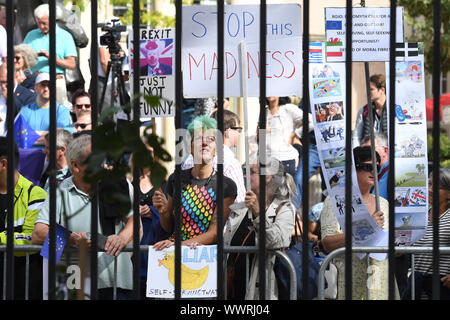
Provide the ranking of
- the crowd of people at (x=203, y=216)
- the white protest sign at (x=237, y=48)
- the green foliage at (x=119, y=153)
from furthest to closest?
the crowd of people at (x=203, y=216)
the white protest sign at (x=237, y=48)
the green foliage at (x=119, y=153)

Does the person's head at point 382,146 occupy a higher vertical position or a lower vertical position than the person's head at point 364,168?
higher

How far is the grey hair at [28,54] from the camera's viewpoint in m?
7.61

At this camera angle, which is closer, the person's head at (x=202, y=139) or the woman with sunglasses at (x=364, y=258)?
the woman with sunglasses at (x=364, y=258)

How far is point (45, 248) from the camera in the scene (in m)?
4.11

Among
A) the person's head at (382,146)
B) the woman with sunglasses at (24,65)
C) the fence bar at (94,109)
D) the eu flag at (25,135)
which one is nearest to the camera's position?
the fence bar at (94,109)

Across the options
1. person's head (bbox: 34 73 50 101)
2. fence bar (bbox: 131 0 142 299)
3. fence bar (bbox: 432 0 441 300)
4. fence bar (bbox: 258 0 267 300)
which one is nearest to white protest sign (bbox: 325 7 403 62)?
fence bar (bbox: 432 0 441 300)

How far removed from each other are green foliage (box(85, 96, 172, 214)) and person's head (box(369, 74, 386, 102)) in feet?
13.5

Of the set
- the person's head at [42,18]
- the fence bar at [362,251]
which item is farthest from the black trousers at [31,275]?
the person's head at [42,18]

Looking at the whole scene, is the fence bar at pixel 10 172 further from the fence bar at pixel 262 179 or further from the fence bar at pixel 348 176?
the fence bar at pixel 348 176

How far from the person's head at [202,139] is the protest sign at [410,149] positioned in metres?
1.26

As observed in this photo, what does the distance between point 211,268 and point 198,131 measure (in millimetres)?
1033

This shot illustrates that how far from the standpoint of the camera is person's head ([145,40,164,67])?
4777 mm
